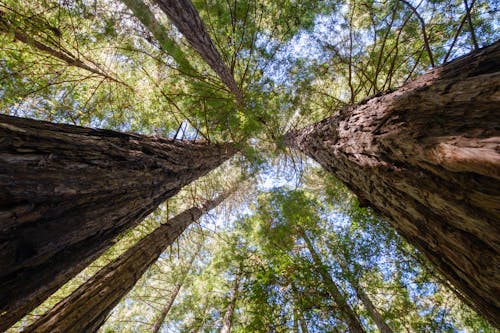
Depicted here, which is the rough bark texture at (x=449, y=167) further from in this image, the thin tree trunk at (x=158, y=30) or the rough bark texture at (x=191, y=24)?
the thin tree trunk at (x=158, y=30)

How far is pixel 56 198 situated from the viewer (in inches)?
48.5

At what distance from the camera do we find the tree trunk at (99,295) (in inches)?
98.6

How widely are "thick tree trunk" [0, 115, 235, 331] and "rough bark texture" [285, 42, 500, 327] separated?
2.13 m

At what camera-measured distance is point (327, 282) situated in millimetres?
4285

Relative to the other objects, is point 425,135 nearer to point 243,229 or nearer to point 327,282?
point 327,282

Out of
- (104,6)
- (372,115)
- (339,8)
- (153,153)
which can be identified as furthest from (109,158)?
(339,8)

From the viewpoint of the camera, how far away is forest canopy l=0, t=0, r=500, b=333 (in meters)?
1.32

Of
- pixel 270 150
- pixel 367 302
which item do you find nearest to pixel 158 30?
pixel 270 150

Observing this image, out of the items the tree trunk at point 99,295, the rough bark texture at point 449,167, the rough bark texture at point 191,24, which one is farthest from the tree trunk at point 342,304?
the rough bark texture at point 191,24

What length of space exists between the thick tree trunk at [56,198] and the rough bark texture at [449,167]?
2.13 metres

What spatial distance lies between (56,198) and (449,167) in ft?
7.25

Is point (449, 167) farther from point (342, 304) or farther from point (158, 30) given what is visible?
point (158, 30)

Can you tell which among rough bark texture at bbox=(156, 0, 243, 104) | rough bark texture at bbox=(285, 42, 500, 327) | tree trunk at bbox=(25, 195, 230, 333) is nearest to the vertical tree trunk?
rough bark texture at bbox=(285, 42, 500, 327)

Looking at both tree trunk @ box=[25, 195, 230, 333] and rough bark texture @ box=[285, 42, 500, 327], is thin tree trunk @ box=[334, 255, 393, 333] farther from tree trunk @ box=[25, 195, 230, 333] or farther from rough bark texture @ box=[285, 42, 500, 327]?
tree trunk @ box=[25, 195, 230, 333]
